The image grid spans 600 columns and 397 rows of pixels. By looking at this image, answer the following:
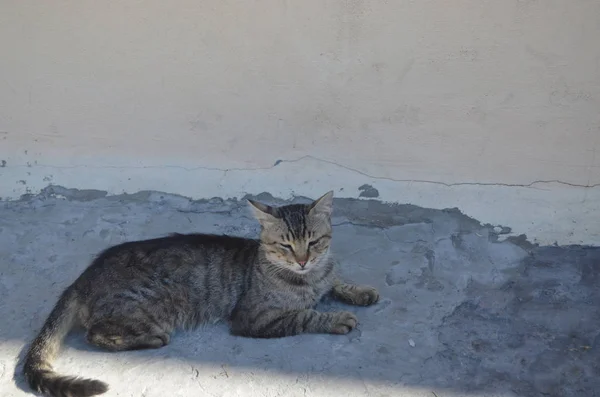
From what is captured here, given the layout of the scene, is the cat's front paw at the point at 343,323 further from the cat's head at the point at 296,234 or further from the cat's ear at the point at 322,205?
the cat's ear at the point at 322,205

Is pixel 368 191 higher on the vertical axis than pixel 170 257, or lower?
higher

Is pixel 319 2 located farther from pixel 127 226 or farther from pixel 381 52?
pixel 127 226

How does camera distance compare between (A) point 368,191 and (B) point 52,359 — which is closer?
(B) point 52,359

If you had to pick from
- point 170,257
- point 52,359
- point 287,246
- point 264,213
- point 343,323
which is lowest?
point 52,359

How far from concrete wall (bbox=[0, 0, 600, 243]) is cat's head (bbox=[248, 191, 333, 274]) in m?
0.98

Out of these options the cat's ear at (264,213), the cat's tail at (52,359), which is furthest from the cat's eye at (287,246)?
the cat's tail at (52,359)

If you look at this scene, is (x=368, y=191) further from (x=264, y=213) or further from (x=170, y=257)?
(x=170, y=257)

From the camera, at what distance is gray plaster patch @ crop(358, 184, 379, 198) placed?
16.7ft

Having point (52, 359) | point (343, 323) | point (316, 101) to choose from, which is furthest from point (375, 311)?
point (52, 359)

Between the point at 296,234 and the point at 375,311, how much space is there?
0.71m

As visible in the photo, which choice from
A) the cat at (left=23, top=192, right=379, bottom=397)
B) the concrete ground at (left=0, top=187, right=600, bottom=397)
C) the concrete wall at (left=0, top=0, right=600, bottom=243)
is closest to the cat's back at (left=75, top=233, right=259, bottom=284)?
the cat at (left=23, top=192, right=379, bottom=397)

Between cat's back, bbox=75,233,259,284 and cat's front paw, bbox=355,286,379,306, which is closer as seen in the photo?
cat's back, bbox=75,233,259,284

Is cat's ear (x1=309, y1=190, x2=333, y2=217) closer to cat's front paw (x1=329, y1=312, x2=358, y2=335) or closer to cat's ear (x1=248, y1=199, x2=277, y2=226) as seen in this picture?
cat's ear (x1=248, y1=199, x2=277, y2=226)

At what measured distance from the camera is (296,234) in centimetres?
407
